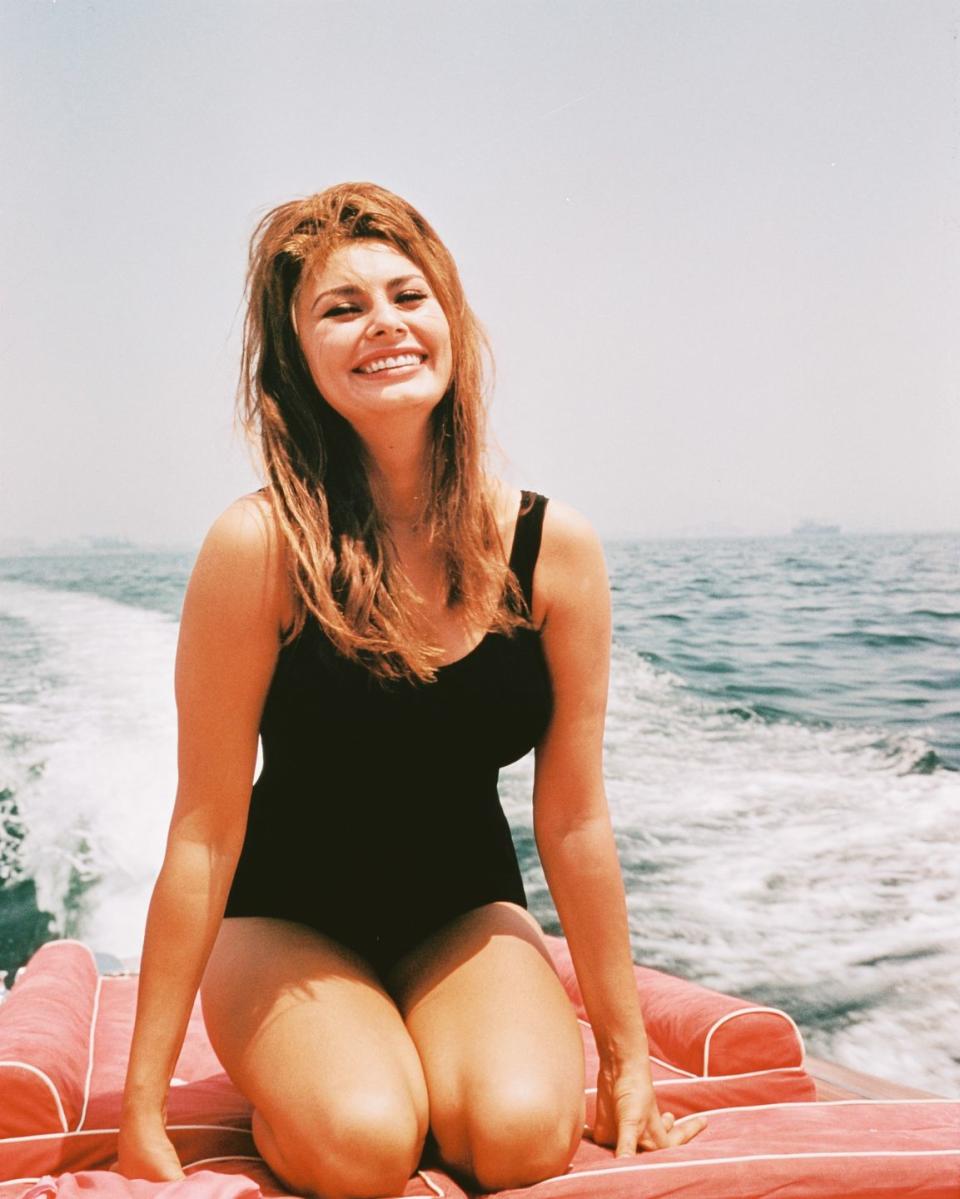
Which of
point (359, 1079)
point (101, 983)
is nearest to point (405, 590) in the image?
point (359, 1079)

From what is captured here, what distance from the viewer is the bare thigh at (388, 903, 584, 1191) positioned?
1.23 metres

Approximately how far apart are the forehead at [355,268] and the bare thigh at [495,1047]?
0.85 meters

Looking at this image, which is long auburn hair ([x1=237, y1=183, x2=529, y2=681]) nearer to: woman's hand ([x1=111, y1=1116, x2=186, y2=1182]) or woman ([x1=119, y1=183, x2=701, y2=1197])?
woman ([x1=119, y1=183, x2=701, y2=1197])

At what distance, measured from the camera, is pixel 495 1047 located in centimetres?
130

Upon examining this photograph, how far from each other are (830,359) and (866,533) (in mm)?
977

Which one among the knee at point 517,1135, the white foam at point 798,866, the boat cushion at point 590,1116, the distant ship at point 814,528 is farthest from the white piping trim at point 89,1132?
the distant ship at point 814,528

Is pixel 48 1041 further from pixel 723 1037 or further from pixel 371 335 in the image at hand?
pixel 371 335

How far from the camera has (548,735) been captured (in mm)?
1476

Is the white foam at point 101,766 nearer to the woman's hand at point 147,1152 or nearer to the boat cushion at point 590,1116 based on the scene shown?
the boat cushion at point 590,1116

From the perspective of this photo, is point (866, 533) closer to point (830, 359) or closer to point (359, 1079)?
point (830, 359)

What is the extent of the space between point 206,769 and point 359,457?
47cm

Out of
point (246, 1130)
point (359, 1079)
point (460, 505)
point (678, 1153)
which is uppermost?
point (460, 505)

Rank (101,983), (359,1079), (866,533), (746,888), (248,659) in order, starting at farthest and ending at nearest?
(866,533), (746,888), (101,983), (248,659), (359,1079)

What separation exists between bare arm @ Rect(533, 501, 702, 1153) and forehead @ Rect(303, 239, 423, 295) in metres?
0.38
